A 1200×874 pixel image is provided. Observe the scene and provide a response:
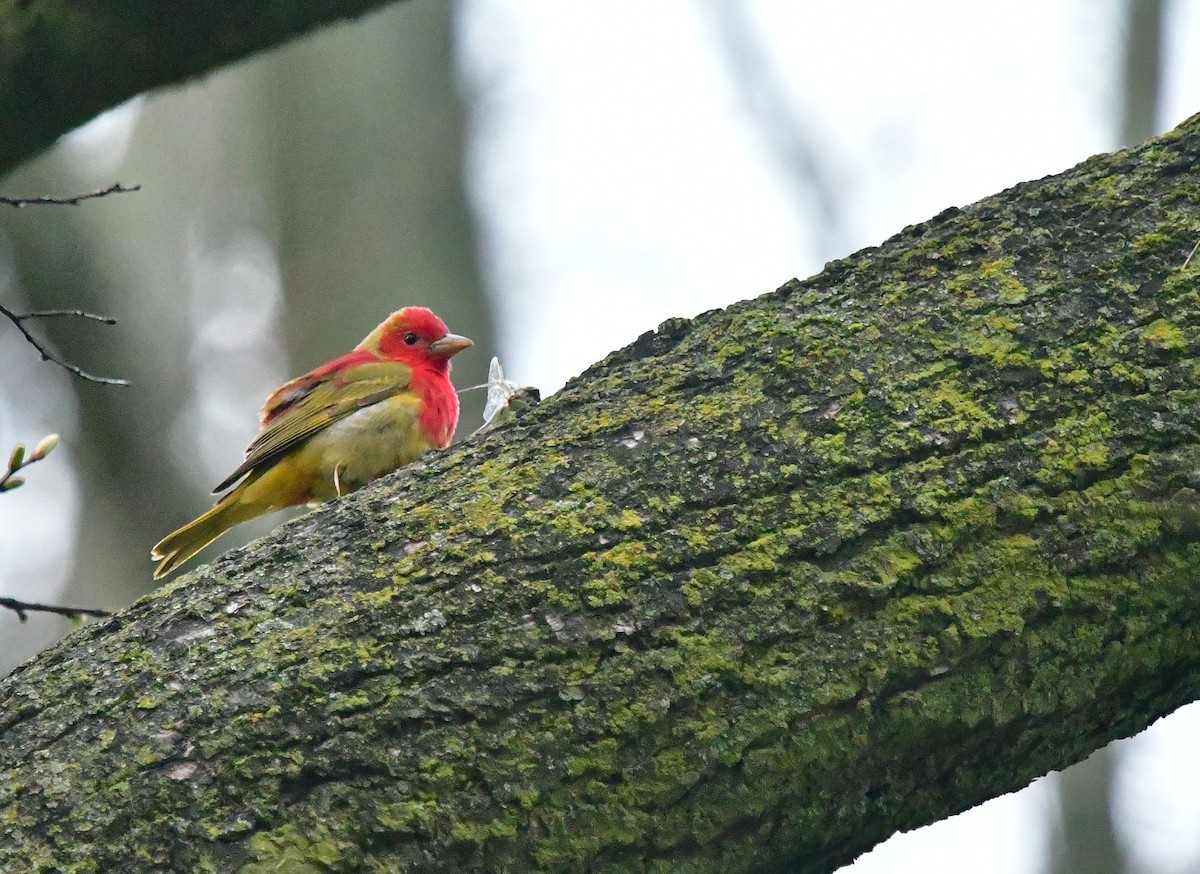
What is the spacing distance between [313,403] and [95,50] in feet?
7.44

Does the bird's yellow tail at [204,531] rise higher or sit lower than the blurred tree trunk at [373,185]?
lower

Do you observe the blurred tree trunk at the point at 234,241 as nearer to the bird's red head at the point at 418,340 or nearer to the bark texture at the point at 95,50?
the bird's red head at the point at 418,340

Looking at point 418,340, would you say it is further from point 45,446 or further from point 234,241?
point 234,241

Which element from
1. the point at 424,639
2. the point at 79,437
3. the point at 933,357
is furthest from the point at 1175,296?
the point at 79,437

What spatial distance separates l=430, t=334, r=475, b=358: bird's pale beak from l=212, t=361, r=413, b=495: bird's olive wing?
0.31 metres

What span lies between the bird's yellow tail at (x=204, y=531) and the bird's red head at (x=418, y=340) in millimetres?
Answer: 1127

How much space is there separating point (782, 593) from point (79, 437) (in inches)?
226

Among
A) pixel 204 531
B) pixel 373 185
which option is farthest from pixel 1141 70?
pixel 204 531

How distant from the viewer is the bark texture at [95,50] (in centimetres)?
268

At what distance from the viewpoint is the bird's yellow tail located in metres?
4.39

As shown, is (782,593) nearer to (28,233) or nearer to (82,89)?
(82,89)

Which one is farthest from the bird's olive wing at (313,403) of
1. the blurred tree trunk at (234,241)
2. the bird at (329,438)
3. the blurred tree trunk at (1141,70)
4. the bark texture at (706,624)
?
the blurred tree trunk at (1141,70)

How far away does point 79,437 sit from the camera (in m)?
6.77

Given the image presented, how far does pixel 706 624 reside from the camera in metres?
1.82
